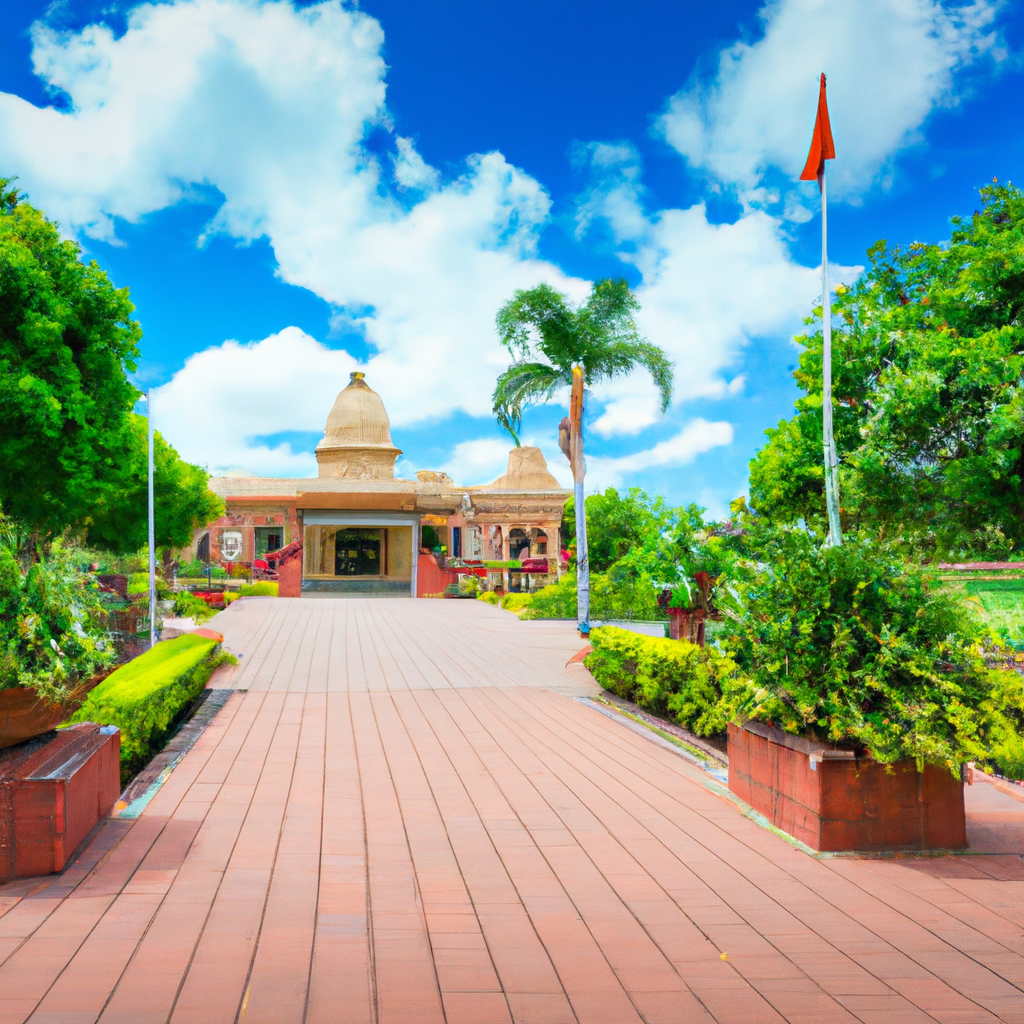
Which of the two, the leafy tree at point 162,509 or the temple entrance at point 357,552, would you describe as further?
the temple entrance at point 357,552

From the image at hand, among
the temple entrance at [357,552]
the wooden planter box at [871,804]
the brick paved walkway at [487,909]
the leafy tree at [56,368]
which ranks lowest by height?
the brick paved walkway at [487,909]

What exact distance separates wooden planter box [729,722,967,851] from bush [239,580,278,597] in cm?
2682

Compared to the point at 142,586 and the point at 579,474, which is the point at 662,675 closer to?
the point at 579,474

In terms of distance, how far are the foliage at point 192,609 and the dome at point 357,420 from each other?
17.3m

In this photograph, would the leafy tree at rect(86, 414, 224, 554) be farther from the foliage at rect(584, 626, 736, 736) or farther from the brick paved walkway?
the brick paved walkway

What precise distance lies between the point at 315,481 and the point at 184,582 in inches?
258

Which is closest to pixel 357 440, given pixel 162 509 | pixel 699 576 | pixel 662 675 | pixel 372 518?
pixel 372 518

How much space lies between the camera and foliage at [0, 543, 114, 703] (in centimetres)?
417

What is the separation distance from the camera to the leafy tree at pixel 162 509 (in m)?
26.1

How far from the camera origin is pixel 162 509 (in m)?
26.8

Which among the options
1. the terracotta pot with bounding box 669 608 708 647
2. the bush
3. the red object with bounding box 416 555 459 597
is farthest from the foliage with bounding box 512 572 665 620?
the bush

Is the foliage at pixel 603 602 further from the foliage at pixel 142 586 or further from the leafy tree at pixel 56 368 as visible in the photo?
the leafy tree at pixel 56 368

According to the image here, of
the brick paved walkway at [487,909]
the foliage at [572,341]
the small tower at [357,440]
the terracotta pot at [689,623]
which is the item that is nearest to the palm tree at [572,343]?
the foliage at [572,341]

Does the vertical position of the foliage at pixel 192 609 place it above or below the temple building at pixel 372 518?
below
